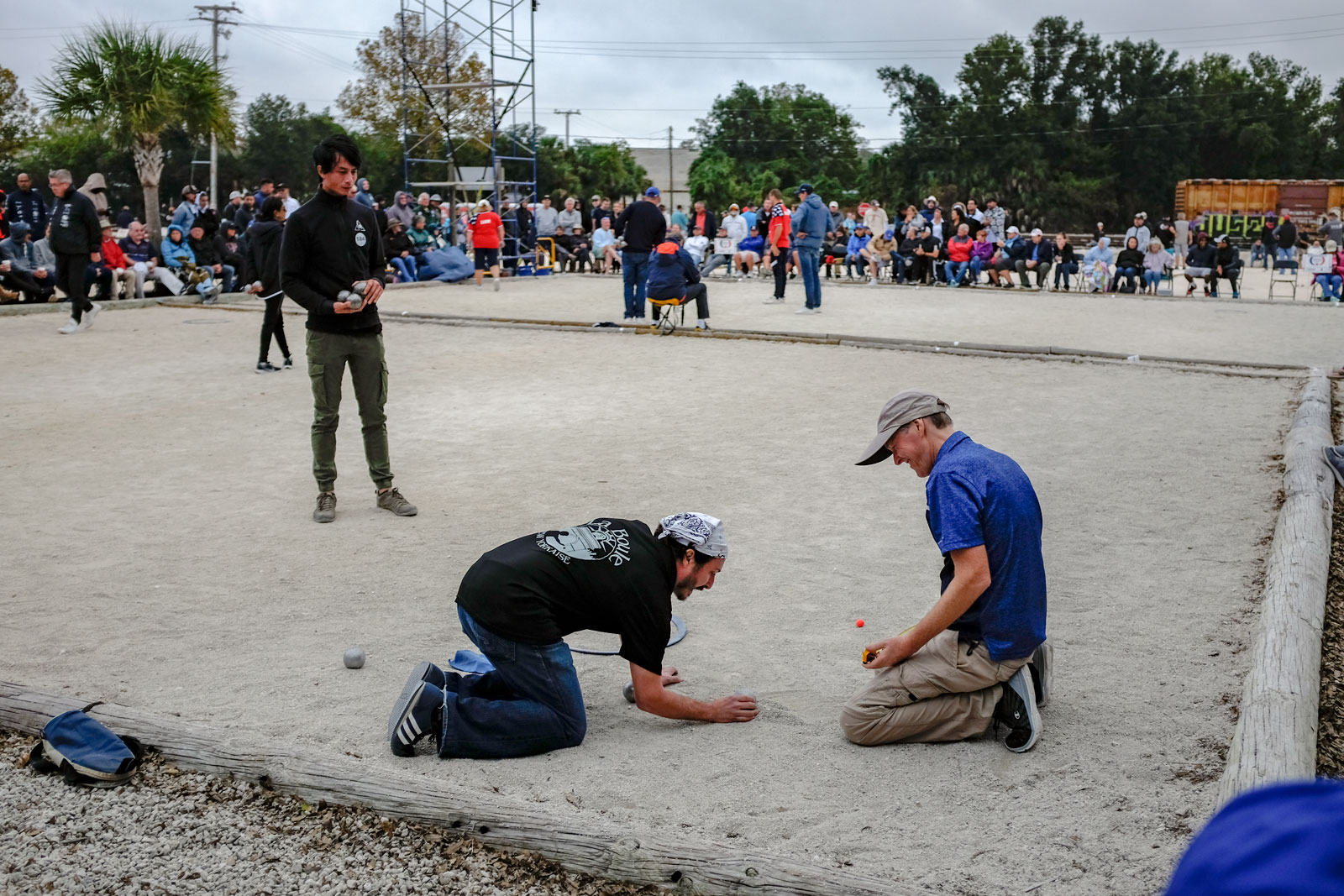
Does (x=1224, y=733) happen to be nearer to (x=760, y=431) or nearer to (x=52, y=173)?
(x=760, y=431)

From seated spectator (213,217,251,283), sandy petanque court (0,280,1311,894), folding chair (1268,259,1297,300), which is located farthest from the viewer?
folding chair (1268,259,1297,300)

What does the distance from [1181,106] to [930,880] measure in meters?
57.9

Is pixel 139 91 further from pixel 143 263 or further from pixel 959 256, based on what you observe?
pixel 959 256

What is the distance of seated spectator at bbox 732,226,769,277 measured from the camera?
25.8 meters

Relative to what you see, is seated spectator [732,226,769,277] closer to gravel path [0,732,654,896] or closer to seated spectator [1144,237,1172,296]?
seated spectator [1144,237,1172,296]

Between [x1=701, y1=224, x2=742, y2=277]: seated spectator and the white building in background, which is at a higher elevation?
the white building in background

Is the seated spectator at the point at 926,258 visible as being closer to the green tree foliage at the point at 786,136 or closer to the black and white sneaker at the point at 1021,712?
the black and white sneaker at the point at 1021,712

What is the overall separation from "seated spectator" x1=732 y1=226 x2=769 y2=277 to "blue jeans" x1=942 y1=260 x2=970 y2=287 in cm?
290

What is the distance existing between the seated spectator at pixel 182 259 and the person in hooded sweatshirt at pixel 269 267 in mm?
7948

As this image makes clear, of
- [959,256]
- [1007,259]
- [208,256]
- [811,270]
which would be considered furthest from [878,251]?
[208,256]

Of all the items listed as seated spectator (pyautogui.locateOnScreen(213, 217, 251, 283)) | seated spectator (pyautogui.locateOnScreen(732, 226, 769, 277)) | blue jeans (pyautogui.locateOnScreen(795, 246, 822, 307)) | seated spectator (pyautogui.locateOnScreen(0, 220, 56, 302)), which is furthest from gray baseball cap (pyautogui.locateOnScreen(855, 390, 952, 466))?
seated spectator (pyautogui.locateOnScreen(732, 226, 769, 277))

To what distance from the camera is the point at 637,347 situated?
14281mm

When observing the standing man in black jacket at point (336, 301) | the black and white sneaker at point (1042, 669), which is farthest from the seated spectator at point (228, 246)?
the black and white sneaker at point (1042, 669)

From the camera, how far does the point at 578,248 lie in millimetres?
27047
